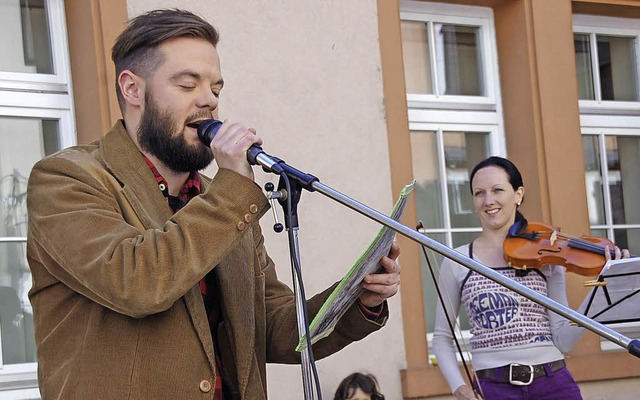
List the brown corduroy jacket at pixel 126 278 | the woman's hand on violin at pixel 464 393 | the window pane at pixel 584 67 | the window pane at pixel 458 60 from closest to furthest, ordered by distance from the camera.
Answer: the brown corduroy jacket at pixel 126 278
the woman's hand on violin at pixel 464 393
the window pane at pixel 458 60
the window pane at pixel 584 67

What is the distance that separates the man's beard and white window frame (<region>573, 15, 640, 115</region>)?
462cm

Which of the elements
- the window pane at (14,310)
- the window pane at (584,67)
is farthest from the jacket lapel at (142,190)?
the window pane at (584,67)

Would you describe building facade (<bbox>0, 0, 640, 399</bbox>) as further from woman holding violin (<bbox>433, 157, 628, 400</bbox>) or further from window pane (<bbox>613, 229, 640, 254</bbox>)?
woman holding violin (<bbox>433, 157, 628, 400</bbox>)

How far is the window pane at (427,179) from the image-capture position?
623 centimetres

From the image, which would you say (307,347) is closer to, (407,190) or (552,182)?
(407,190)

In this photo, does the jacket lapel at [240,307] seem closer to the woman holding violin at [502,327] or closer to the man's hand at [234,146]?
the man's hand at [234,146]

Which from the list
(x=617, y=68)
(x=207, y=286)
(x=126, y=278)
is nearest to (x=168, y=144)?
(x=207, y=286)

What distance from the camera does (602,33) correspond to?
7.05 meters

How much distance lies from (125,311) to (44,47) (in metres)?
2.97

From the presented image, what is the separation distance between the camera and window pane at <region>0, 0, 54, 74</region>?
490 cm

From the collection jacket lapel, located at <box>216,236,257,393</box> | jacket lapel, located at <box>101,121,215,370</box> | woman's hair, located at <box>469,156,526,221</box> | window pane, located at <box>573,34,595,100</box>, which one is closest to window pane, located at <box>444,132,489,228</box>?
window pane, located at <box>573,34,595,100</box>

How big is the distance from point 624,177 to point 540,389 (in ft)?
9.46

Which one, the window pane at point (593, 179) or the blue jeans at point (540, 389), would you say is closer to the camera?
the blue jeans at point (540, 389)

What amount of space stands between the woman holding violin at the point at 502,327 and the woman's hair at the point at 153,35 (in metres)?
2.28
